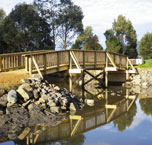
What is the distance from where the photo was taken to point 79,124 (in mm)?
10922

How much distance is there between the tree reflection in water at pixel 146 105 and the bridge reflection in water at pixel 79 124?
865 millimetres

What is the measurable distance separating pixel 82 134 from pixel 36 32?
33.0 m

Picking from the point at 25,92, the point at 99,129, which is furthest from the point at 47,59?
the point at 99,129

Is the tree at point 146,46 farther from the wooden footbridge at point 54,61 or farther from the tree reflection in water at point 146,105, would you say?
the tree reflection in water at point 146,105

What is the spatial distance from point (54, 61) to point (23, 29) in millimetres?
25230

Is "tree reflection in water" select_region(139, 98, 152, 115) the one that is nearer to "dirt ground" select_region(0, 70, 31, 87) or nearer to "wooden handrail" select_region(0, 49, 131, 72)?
"wooden handrail" select_region(0, 49, 131, 72)

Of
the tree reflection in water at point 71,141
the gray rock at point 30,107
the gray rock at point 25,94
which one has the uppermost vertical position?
the gray rock at point 25,94

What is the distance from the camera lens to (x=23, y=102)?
37.8ft

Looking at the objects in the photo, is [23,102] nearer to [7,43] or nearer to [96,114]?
[96,114]

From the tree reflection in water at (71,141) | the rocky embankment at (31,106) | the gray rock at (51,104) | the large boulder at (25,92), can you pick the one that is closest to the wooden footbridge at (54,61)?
the rocky embankment at (31,106)

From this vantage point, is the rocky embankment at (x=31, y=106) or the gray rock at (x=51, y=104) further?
the gray rock at (x=51, y=104)

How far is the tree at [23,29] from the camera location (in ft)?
130

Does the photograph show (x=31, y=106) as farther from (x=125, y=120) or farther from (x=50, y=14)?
(x=50, y=14)

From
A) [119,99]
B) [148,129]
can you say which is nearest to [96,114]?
[148,129]
